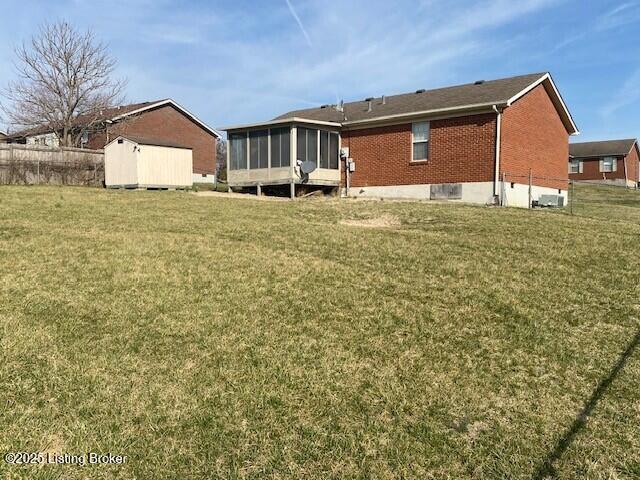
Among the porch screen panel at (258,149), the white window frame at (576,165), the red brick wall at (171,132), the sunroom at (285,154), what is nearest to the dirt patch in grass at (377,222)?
the sunroom at (285,154)

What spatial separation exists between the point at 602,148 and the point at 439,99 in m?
31.4

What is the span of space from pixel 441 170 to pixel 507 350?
47.1 ft

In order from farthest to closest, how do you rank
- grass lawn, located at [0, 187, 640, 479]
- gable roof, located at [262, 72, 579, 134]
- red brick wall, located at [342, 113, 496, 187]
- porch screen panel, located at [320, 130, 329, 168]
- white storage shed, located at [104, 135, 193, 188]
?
white storage shed, located at [104, 135, 193, 188] < porch screen panel, located at [320, 130, 329, 168] < gable roof, located at [262, 72, 579, 134] < red brick wall, located at [342, 113, 496, 187] < grass lawn, located at [0, 187, 640, 479]

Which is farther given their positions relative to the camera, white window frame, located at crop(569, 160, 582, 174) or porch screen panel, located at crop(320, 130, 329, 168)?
white window frame, located at crop(569, 160, 582, 174)

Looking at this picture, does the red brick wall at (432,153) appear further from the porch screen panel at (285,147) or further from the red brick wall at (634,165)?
the red brick wall at (634,165)

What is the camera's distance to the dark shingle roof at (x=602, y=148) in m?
42.6

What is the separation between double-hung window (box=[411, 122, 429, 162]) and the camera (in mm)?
18891

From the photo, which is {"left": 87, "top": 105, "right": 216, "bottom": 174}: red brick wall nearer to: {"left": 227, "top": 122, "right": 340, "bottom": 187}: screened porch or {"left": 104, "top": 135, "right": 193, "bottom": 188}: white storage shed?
{"left": 104, "top": 135, "right": 193, "bottom": 188}: white storage shed

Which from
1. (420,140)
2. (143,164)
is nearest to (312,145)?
(420,140)

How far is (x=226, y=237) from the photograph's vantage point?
352 inches

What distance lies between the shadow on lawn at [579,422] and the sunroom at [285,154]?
1511cm

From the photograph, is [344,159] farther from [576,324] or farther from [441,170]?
[576,324]

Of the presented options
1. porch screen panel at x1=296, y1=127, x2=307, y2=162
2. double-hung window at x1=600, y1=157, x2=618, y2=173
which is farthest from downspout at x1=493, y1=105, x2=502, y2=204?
double-hung window at x1=600, y1=157, x2=618, y2=173

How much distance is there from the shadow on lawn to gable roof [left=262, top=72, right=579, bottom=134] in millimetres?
13767
